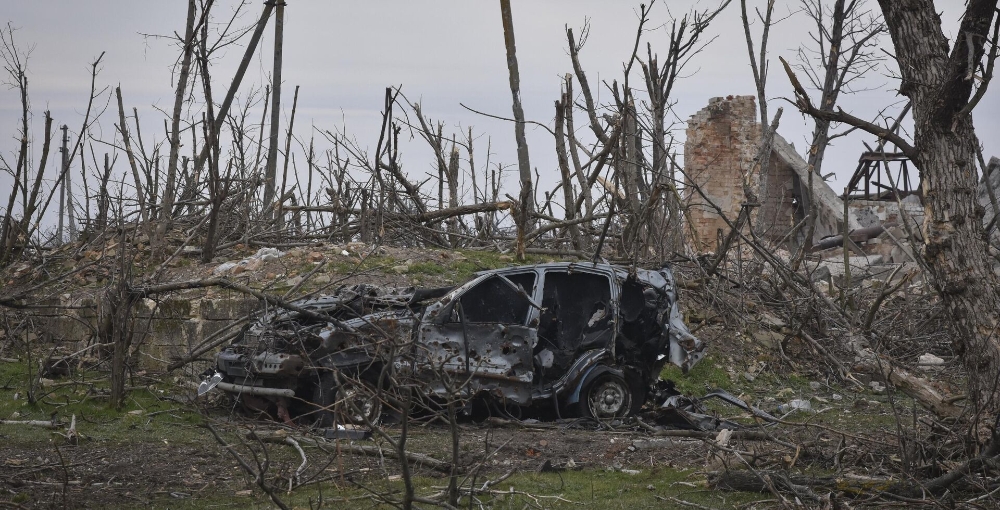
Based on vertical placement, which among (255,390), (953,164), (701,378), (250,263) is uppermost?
(953,164)

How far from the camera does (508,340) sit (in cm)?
980

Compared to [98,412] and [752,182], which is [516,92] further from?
[98,412]

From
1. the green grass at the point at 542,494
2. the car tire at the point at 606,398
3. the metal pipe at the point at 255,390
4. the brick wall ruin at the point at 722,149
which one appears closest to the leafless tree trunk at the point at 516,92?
the brick wall ruin at the point at 722,149

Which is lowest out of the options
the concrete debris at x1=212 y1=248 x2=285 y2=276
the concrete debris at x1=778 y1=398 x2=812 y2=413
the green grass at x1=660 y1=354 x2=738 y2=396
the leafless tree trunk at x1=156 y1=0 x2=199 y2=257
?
the concrete debris at x1=778 y1=398 x2=812 y2=413

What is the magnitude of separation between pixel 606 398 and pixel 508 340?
1262 millimetres

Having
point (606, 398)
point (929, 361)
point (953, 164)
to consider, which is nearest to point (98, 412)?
point (606, 398)

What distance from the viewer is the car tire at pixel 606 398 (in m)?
10.1

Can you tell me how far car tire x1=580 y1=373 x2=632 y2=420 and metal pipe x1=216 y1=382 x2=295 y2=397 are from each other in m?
2.92

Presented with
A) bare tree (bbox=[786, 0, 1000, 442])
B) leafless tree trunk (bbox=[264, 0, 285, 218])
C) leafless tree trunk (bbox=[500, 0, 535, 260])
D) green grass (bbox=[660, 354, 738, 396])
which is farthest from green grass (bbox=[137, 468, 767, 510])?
leafless tree trunk (bbox=[264, 0, 285, 218])

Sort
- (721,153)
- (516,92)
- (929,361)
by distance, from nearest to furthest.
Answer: (929,361), (516,92), (721,153)

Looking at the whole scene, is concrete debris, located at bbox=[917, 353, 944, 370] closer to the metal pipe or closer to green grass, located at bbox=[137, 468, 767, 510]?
green grass, located at bbox=[137, 468, 767, 510]

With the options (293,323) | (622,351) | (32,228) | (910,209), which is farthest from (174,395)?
(910,209)

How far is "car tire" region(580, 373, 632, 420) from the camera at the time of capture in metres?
10.1

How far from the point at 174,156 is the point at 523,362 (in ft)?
26.8
